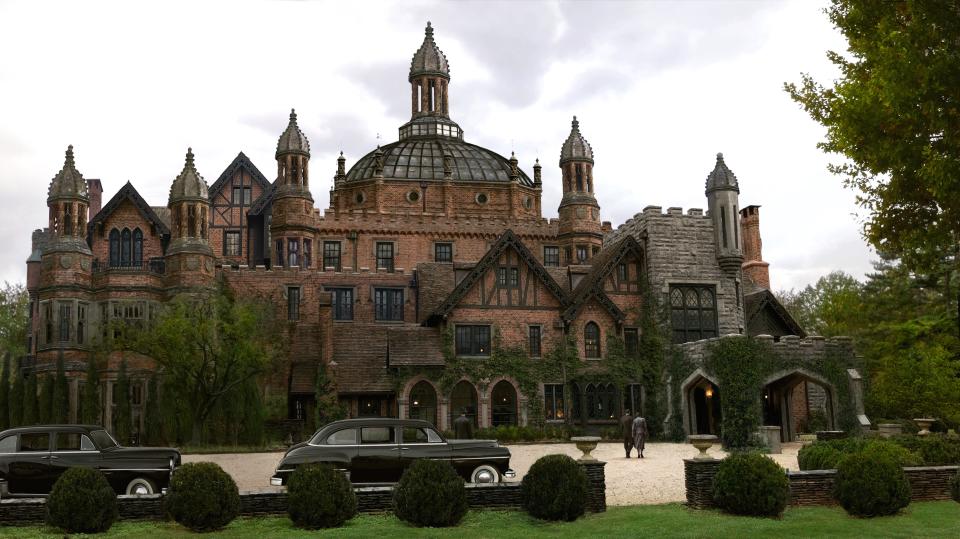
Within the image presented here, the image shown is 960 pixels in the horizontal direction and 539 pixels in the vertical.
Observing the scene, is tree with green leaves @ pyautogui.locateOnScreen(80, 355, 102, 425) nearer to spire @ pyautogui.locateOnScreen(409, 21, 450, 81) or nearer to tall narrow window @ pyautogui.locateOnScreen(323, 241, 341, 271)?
tall narrow window @ pyautogui.locateOnScreen(323, 241, 341, 271)

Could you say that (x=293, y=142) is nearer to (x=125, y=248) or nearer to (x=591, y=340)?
(x=125, y=248)

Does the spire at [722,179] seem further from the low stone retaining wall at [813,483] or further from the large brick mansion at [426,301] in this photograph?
the low stone retaining wall at [813,483]

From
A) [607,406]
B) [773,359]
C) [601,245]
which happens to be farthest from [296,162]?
[773,359]

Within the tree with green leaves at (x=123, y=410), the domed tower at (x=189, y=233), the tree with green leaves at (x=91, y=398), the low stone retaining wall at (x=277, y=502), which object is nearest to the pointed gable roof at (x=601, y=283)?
the domed tower at (x=189, y=233)

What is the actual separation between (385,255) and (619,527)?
37100mm

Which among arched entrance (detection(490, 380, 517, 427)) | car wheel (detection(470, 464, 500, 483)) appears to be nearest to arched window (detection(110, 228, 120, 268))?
arched entrance (detection(490, 380, 517, 427))

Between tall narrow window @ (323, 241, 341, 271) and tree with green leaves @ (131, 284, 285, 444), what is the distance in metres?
12.3

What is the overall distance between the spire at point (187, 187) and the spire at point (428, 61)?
25.4 m

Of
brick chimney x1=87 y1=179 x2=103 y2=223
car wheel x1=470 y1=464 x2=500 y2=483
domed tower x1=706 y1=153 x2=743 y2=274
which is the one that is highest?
brick chimney x1=87 y1=179 x2=103 y2=223

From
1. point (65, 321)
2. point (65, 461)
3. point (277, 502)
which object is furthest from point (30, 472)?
point (65, 321)

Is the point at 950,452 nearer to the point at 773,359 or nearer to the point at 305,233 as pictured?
the point at 773,359

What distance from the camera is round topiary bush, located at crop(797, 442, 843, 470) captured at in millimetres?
19109

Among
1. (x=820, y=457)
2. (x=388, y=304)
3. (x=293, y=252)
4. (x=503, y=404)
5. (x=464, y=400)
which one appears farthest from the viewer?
(x=293, y=252)

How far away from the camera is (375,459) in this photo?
1834 cm
